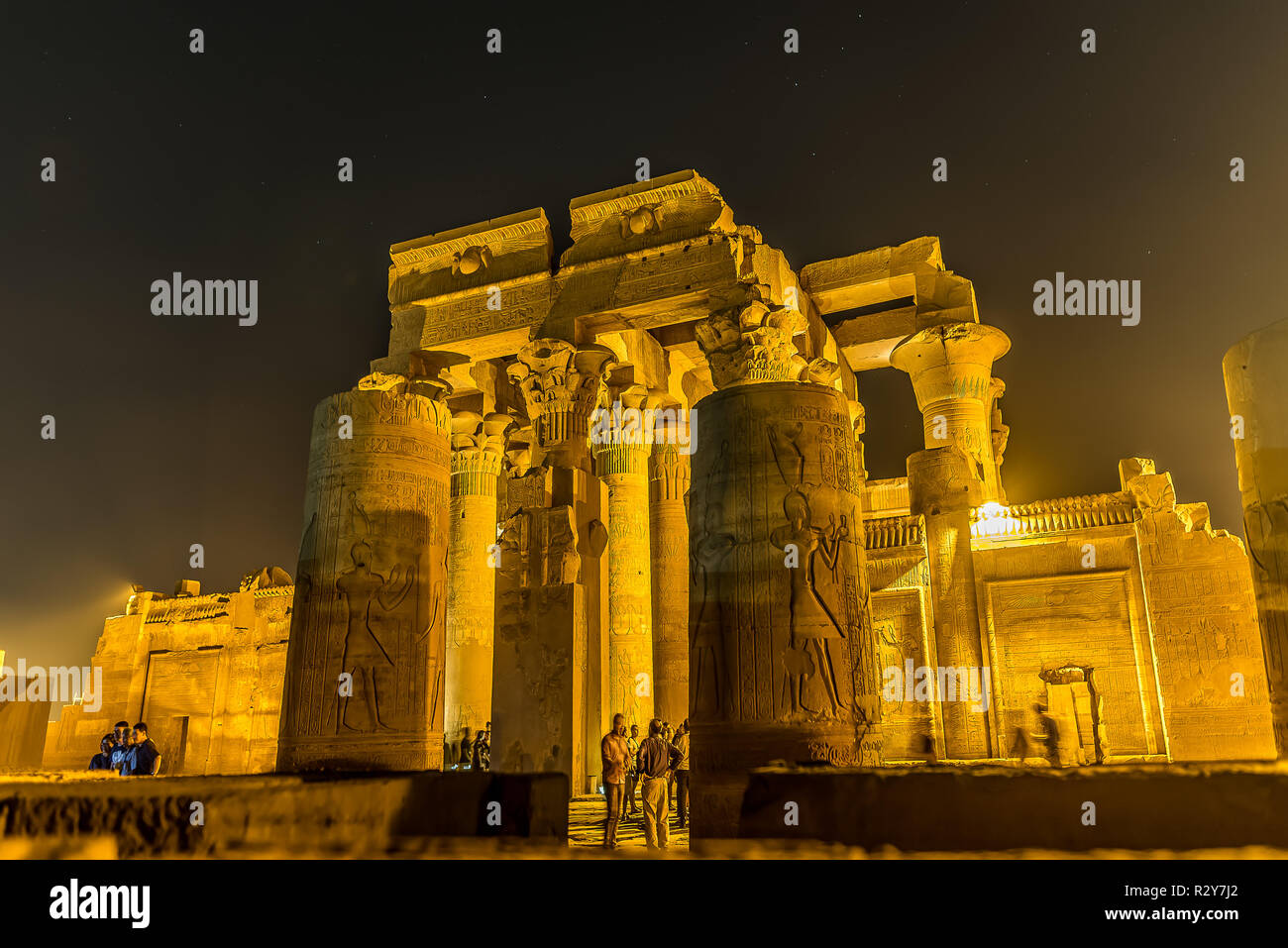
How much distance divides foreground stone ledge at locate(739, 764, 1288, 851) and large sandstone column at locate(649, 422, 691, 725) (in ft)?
28.8

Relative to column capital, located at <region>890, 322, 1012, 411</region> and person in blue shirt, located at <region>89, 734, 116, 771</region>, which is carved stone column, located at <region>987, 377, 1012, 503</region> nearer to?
column capital, located at <region>890, 322, 1012, 411</region>

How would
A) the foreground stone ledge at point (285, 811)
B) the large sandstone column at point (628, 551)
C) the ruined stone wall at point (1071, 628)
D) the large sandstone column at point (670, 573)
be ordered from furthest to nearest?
the large sandstone column at point (628, 551)
the large sandstone column at point (670, 573)
the ruined stone wall at point (1071, 628)
the foreground stone ledge at point (285, 811)

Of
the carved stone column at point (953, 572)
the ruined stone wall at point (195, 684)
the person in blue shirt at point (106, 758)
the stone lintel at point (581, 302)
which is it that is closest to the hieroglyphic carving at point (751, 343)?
the stone lintel at point (581, 302)

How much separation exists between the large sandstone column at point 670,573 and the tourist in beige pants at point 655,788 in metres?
5.50

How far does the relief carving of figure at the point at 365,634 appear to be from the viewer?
27.9ft

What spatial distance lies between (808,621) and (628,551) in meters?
9.19

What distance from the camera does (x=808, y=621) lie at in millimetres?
6867

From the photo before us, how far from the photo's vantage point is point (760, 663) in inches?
269

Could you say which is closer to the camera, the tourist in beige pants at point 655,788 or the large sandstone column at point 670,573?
the tourist in beige pants at point 655,788

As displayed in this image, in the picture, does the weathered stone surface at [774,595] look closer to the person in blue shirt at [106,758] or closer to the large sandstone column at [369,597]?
the large sandstone column at [369,597]

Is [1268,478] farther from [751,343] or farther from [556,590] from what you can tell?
[556,590]

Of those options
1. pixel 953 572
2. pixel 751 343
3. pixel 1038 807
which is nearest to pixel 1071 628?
pixel 953 572

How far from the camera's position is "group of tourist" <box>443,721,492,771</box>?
14.1m
